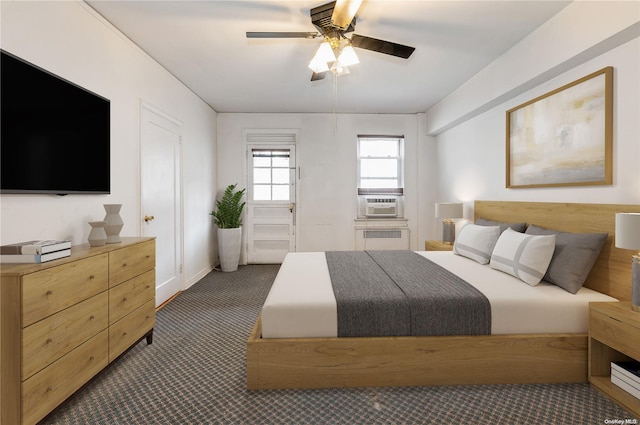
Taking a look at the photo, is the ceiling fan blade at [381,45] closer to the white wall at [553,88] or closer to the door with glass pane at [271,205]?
the white wall at [553,88]

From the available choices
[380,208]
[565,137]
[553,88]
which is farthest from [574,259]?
[380,208]

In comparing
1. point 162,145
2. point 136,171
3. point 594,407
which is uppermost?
point 162,145

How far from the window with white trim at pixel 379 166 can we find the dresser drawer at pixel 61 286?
4158mm

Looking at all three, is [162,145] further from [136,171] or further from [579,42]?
[579,42]

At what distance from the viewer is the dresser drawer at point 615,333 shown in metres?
1.58

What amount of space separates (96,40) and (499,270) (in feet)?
12.2

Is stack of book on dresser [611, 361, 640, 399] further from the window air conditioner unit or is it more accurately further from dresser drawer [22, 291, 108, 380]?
the window air conditioner unit

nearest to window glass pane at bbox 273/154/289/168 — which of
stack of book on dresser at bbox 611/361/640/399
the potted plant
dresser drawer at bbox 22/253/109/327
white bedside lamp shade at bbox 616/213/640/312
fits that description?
the potted plant

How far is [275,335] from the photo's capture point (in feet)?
6.09

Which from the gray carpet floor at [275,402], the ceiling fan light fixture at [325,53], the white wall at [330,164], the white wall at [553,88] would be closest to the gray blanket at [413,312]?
the gray carpet floor at [275,402]

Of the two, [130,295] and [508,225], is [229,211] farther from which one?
[508,225]

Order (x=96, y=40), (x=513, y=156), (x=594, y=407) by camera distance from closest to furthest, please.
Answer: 1. (x=594, y=407)
2. (x=96, y=40)
3. (x=513, y=156)

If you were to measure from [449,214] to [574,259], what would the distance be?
200cm

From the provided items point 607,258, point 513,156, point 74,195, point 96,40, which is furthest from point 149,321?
point 513,156
